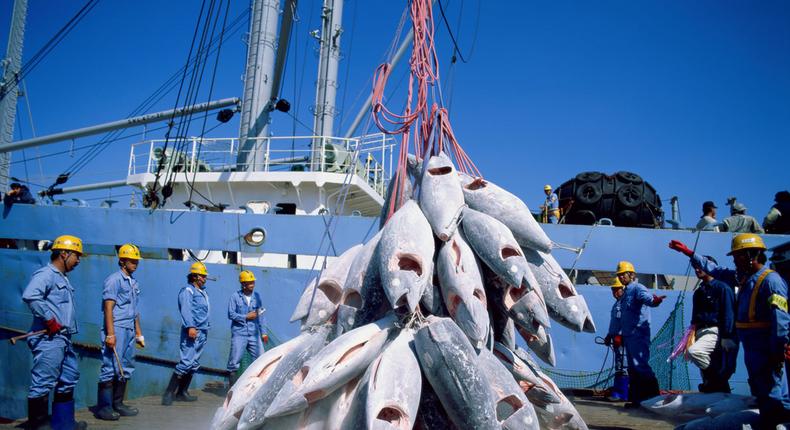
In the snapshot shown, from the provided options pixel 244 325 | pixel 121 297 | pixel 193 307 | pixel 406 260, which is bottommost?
pixel 244 325

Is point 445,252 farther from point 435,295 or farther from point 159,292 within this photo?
point 159,292

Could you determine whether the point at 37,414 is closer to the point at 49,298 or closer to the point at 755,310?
the point at 49,298

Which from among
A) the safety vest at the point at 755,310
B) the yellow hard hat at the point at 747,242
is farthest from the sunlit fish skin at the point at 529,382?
the yellow hard hat at the point at 747,242

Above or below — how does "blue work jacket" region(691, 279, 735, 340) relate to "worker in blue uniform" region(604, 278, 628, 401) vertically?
above

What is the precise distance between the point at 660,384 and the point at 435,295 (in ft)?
18.6

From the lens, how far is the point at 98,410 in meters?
5.09

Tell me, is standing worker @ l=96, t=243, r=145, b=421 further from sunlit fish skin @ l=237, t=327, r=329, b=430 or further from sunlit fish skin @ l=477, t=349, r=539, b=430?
sunlit fish skin @ l=477, t=349, r=539, b=430

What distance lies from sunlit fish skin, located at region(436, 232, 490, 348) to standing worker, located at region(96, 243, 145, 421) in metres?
3.99

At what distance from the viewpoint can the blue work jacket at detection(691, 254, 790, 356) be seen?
349 centimetres

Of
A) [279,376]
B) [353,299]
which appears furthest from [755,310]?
[279,376]

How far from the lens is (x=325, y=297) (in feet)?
9.82

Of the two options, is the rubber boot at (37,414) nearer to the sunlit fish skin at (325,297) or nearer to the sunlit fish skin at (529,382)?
the sunlit fish skin at (325,297)

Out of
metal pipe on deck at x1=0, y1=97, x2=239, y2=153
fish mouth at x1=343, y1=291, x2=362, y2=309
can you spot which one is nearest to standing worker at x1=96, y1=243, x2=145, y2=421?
fish mouth at x1=343, y1=291, x2=362, y2=309

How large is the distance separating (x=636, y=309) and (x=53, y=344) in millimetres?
6062
